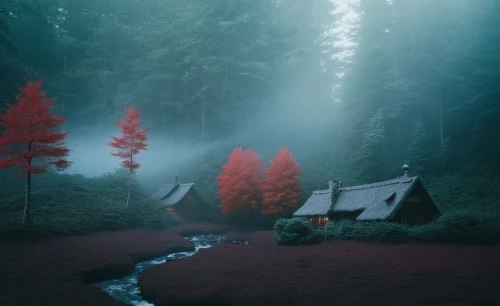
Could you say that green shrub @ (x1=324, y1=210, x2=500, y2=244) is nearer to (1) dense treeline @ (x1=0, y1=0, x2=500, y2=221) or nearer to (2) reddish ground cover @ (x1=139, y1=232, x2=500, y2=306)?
(2) reddish ground cover @ (x1=139, y1=232, x2=500, y2=306)

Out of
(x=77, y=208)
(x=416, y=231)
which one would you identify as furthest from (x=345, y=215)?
(x=77, y=208)

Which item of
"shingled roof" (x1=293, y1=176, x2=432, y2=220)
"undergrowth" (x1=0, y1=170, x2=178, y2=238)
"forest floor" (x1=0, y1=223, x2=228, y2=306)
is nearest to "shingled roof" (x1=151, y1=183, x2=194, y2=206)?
"undergrowth" (x1=0, y1=170, x2=178, y2=238)

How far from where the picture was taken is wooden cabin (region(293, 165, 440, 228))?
2955 centimetres

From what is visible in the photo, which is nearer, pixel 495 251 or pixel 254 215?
pixel 495 251

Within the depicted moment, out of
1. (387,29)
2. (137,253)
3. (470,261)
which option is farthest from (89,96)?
(470,261)

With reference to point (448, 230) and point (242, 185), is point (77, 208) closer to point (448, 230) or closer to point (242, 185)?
point (242, 185)

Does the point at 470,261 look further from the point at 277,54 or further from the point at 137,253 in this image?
the point at 277,54

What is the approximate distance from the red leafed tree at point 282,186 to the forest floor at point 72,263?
13683mm

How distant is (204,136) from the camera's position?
70250 mm

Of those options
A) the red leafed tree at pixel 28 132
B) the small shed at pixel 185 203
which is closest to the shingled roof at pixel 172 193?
the small shed at pixel 185 203

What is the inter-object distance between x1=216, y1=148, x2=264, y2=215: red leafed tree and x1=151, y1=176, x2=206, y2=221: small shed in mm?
7087

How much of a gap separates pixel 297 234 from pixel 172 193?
99.5 ft

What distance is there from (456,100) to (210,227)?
128 feet

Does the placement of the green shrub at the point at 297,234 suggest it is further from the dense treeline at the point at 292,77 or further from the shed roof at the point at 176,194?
the shed roof at the point at 176,194
